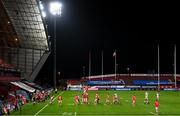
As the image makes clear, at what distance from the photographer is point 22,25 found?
257 feet

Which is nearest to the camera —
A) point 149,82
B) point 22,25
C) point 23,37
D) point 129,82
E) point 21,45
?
point 22,25

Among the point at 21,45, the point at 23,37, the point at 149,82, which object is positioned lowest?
the point at 149,82

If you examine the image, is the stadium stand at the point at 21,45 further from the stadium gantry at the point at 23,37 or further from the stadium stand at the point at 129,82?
the stadium stand at the point at 129,82

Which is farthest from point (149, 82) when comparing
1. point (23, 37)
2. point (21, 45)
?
point (23, 37)

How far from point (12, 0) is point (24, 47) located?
2161 centimetres

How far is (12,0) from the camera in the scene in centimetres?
6781

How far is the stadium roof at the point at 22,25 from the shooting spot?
70.2m

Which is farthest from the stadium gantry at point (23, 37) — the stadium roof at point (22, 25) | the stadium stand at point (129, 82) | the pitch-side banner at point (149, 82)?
the pitch-side banner at point (149, 82)

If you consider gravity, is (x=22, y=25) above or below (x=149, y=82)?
above

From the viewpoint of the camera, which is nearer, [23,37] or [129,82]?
[23,37]

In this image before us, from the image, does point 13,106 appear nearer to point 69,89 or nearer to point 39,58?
point 39,58

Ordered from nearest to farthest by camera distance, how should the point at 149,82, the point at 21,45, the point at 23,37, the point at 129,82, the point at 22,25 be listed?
the point at 22,25 < the point at 23,37 < the point at 21,45 < the point at 149,82 < the point at 129,82

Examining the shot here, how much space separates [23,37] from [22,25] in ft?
18.0

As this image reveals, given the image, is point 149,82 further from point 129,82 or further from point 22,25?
point 22,25
